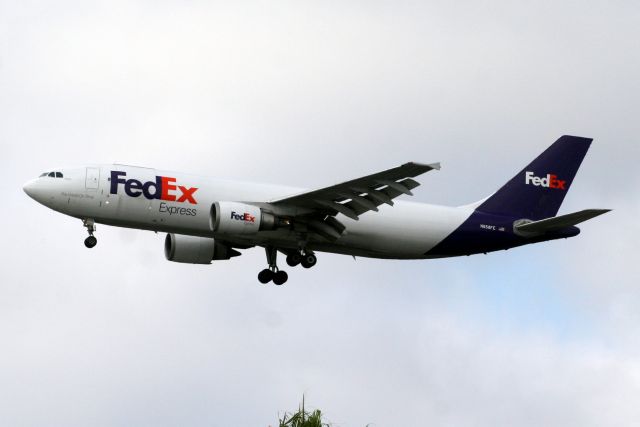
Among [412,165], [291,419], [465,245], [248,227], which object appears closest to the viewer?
[291,419]

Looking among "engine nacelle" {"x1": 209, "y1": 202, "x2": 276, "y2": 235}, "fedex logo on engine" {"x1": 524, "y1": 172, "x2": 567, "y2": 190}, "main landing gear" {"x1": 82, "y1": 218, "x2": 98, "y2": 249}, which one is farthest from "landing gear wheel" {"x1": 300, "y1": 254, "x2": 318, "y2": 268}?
"fedex logo on engine" {"x1": 524, "y1": 172, "x2": 567, "y2": 190}

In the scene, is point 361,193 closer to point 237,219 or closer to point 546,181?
point 237,219

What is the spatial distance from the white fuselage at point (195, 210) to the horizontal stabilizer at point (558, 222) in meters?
3.51

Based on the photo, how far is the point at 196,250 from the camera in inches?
2106

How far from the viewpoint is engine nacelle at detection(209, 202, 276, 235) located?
47.4m

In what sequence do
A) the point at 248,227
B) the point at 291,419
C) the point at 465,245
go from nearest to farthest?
the point at 291,419 < the point at 248,227 < the point at 465,245

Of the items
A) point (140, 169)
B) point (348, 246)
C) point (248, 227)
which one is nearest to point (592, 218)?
point (348, 246)

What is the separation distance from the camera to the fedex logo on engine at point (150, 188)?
47562mm

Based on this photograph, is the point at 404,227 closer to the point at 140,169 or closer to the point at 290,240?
the point at 290,240

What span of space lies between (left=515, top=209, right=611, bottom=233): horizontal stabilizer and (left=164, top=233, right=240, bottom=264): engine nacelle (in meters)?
11.9

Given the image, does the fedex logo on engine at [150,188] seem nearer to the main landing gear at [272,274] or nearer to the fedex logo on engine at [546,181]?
the main landing gear at [272,274]

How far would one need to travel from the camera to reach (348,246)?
166ft

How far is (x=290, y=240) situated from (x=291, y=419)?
19.5 metres

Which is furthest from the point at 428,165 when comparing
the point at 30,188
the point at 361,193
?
the point at 30,188
